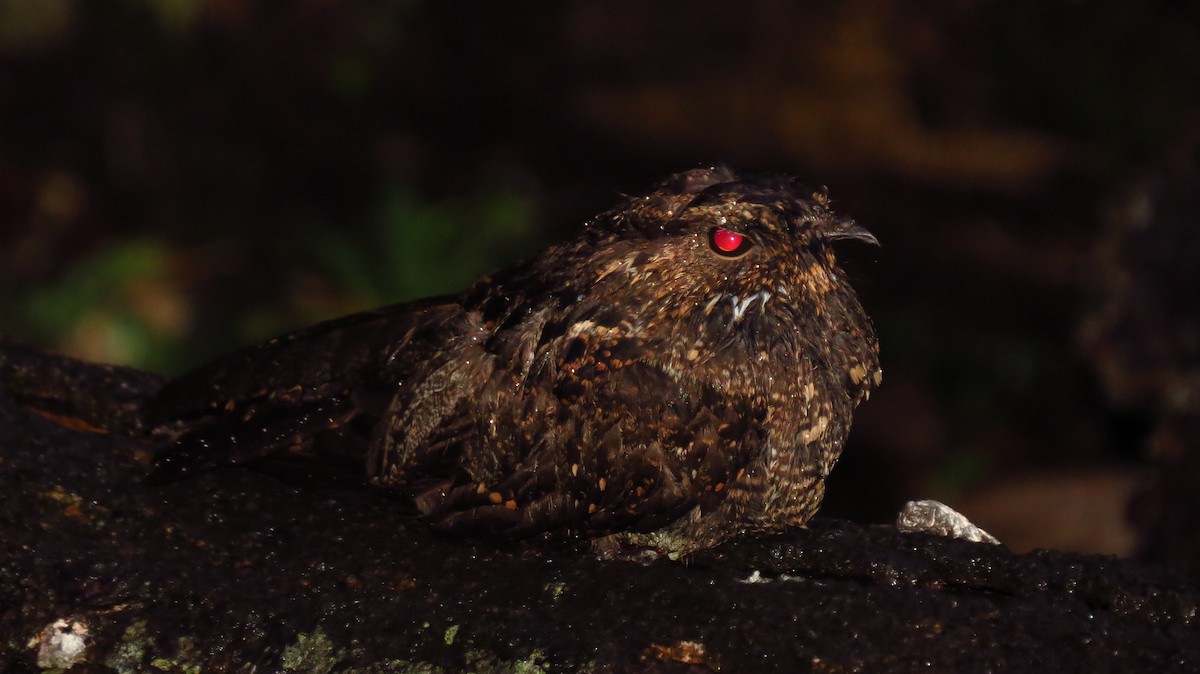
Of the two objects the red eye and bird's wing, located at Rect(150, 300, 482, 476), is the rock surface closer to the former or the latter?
bird's wing, located at Rect(150, 300, 482, 476)

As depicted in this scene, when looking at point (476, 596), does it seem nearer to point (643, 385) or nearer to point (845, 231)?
point (643, 385)

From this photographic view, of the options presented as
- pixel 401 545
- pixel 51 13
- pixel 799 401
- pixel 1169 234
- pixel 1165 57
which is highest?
pixel 51 13

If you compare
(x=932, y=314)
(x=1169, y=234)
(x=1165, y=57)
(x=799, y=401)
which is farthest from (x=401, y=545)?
(x=1165, y=57)

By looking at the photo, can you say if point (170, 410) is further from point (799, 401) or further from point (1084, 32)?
point (1084, 32)

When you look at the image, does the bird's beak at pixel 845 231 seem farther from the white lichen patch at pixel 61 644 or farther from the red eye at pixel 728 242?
the white lichen patch at pixel 61 644

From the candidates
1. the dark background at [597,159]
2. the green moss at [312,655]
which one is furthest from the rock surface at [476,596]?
the dark background at [597,159]

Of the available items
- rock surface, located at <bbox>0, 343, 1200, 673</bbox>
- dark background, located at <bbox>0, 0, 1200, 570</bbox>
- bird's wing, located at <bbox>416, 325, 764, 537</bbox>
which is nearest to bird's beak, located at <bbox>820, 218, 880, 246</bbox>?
bird's wing, located at <bbox>416, 325, 764, 537</bbox>
